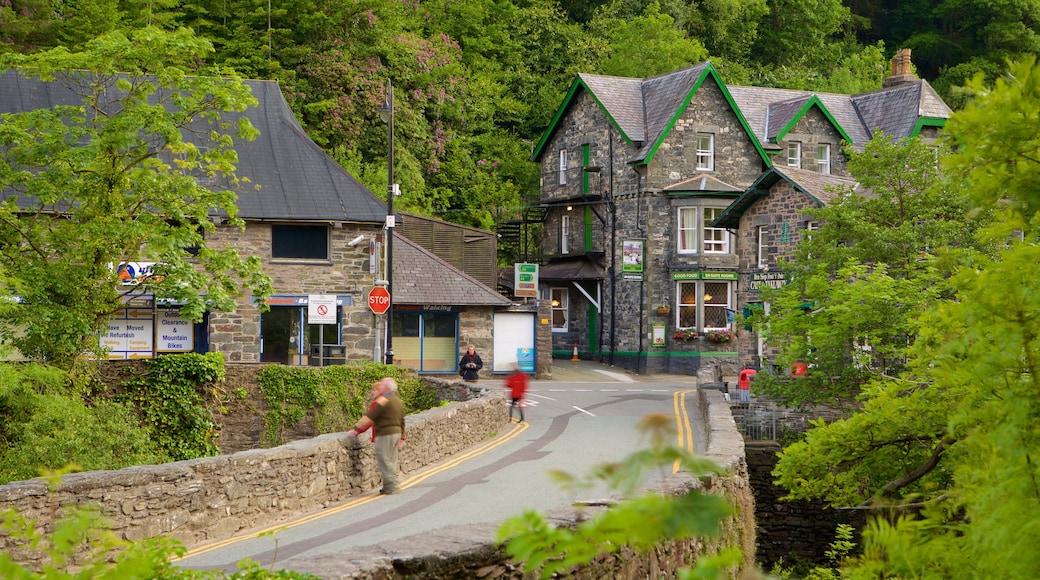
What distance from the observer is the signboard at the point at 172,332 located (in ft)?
111

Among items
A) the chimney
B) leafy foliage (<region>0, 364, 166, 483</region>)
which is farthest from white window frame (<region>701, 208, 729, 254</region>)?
leafy foliage (<region>0, 364, 166, 483</region>)

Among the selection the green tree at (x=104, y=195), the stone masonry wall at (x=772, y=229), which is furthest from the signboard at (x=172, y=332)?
the stone masonry wall at (x=772, y=229)

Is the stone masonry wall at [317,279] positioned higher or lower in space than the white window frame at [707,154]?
lower

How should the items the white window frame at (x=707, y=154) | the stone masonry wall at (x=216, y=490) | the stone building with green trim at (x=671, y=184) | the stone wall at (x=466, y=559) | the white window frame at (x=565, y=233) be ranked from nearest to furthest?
the stone wall at (x=466, y=559) → the stone masonry wall at (x=216, y=490) → the stone building with green trim at (x=671, y=184) → the white window frame at (x=707, y=154) → the white window frame at (x=565, y=233)

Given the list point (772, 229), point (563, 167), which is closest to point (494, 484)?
point (772, 229)

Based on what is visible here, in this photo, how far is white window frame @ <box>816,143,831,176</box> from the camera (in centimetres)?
4841

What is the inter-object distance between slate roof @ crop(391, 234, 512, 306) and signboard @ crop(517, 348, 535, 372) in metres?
1.76

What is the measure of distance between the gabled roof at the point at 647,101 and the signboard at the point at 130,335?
20269 mm

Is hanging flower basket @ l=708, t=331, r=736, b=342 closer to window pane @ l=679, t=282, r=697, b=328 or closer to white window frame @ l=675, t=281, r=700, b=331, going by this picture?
white window frame @ l=675, t=281, r=700, b=331

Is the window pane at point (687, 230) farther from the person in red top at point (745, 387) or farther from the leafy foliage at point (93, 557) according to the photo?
the leafy foliage at point (93, 557)

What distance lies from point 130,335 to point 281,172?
22.4 feet

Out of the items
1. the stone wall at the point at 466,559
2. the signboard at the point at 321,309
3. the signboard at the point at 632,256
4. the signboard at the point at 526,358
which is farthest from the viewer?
the signboard at the point at 632,256

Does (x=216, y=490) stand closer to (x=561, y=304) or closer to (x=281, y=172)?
(x=281, y=172)

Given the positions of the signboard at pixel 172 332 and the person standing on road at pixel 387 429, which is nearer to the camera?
the person standing on road at pixel 387 429
